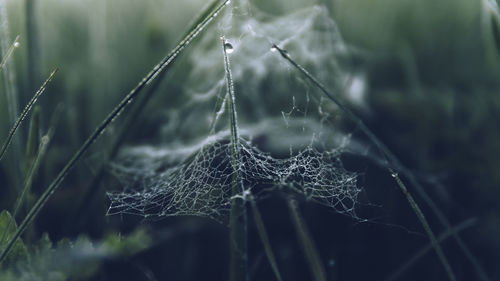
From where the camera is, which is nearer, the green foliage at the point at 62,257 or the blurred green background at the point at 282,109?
the green foliage at the point at 62,257

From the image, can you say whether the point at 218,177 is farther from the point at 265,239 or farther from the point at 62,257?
the point at 62,257

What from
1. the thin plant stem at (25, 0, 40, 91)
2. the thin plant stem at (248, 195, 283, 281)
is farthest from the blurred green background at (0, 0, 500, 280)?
the thin plant stem at (248, 195, 283, 281)

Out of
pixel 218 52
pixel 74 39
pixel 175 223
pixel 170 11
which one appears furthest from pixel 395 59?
pixel 74 39

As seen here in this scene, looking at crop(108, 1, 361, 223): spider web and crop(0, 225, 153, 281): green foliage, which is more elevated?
crop(108, 1, 361, 223): spider web

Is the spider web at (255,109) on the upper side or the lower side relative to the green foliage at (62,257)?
upper

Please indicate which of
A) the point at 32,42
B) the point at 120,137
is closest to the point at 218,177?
the point at 120,137

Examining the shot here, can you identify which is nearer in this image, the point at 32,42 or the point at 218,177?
the point at 32,42

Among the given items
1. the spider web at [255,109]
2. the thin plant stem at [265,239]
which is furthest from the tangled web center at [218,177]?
the thin plant stem at [265,239]

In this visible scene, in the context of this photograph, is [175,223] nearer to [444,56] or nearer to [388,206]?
[388,206]

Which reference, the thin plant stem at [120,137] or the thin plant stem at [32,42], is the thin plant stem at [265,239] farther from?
the thin plant stem at [32,42]

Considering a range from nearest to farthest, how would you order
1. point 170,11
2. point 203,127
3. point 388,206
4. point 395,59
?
point 388,206 < point 203,127 < point 395,59 < point 170,11

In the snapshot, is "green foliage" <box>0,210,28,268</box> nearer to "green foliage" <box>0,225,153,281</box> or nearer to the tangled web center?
"green foliage" <box>0,225,153,281</box>
